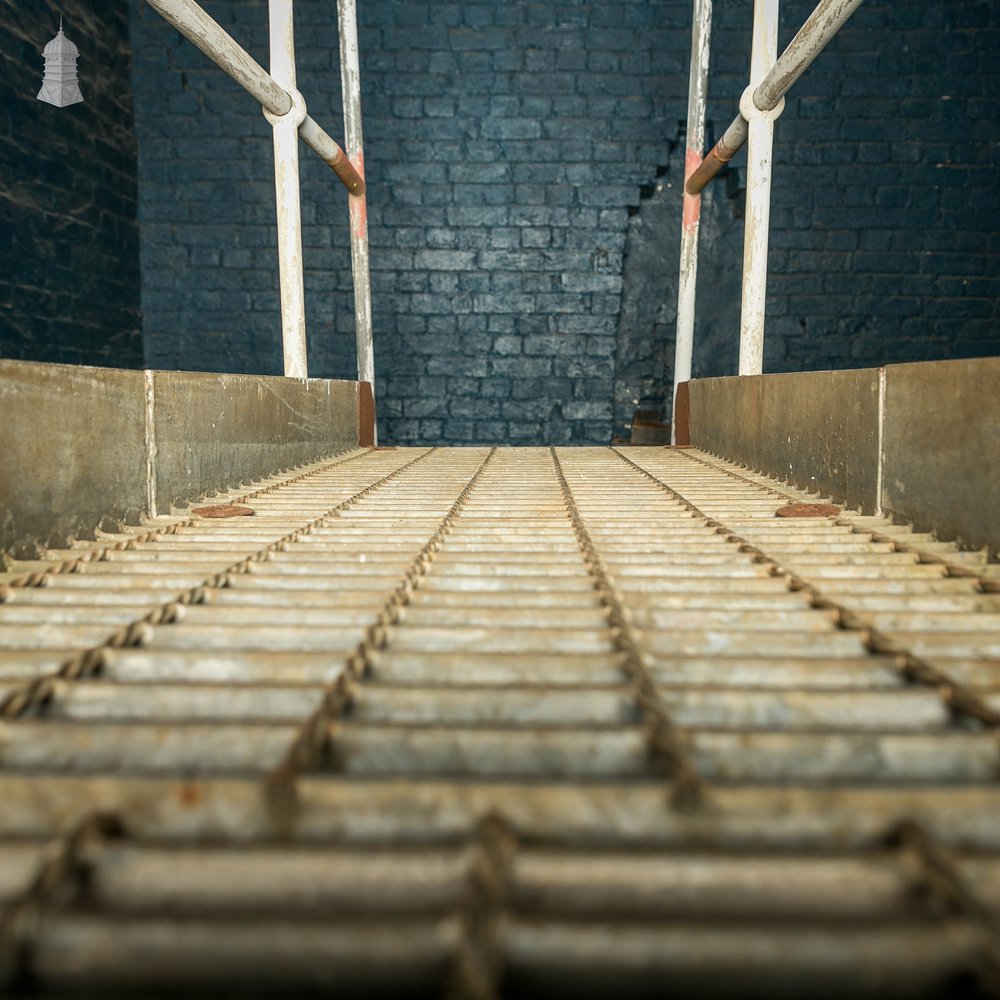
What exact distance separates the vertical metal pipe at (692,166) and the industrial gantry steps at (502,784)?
433 centimetres

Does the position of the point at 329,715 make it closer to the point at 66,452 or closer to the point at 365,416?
the point at 66,452

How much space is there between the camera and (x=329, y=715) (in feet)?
3.64

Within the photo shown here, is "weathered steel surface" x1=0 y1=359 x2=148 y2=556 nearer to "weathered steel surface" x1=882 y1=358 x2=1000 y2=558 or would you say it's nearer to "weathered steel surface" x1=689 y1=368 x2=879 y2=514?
"weathered steel surface" x1=689 y1=368 x2=879 y2=514

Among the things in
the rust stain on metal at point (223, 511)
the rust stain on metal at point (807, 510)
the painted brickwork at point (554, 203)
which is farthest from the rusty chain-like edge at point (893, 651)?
the painted brickwork at point (554, 203)

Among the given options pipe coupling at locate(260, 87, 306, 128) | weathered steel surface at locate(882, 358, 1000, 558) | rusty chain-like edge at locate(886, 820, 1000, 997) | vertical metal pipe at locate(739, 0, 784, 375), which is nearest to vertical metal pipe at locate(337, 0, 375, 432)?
pipe coupling at locate(260, 87, 306, 128)

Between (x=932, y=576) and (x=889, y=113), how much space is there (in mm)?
7690

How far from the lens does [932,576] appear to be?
1890 mm

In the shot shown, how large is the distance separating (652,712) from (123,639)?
91 centimetres

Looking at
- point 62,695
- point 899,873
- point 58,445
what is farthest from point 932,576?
point 58,445

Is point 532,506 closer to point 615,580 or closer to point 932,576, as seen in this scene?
point 615,580

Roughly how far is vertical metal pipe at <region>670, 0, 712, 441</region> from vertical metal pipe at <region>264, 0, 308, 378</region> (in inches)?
104

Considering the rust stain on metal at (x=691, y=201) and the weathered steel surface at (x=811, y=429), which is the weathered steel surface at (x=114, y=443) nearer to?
the weathered steel surface at (x=811, y=429)

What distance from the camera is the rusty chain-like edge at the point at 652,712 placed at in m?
0.90

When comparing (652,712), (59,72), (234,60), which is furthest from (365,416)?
(652,712)
